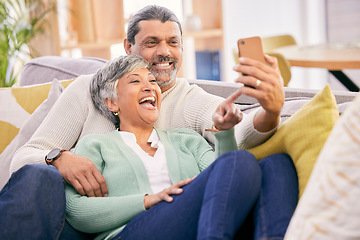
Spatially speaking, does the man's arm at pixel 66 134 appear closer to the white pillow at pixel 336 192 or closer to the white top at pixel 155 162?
the white top at pixel 155 162

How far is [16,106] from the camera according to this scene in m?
2.18

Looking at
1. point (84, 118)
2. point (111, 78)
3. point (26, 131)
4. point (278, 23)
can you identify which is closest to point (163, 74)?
point (111, 78)

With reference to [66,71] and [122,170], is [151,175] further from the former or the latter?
[66,71]

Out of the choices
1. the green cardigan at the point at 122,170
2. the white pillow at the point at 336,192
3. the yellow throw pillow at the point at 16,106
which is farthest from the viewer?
the yellow throw pillow at the point at 16,106

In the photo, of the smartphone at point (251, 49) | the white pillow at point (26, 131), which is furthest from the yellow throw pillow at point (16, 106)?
the smartphone at point (251, 49)

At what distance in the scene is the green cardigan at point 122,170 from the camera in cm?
139

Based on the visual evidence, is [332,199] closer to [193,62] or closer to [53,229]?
[53,229]

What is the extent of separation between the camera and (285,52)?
11.0 ft

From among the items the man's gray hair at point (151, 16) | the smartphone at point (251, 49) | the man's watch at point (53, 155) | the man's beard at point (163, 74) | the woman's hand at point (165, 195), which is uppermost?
the man's gray hair at point (151, 16)

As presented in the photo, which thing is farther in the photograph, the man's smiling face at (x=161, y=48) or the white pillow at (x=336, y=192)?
the man's smiling face at (x=161, y=48)

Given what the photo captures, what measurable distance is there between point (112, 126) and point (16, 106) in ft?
1.98

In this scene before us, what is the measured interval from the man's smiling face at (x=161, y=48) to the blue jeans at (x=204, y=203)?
2.23 feet

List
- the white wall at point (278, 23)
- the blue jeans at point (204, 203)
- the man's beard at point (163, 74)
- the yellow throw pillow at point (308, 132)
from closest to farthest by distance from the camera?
the blue jeans at point (204, 203), the yellow throw pillow at point (308, 132), the man's beard at point (163, 74), the white wall at point (278, 23)

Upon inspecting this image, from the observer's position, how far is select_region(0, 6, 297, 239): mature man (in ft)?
4.26
